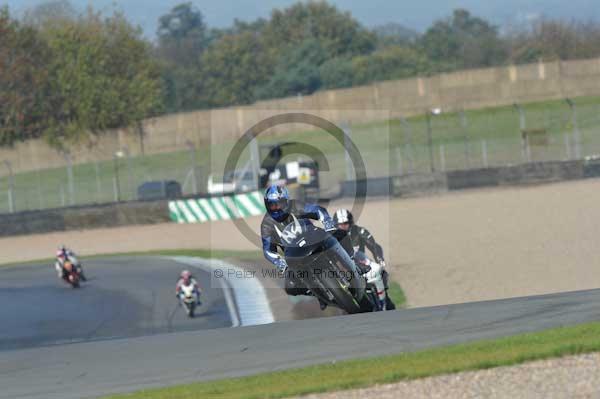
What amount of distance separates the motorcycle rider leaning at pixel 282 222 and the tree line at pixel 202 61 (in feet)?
144

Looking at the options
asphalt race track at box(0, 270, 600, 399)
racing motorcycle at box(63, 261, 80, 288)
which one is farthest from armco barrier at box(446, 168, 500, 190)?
asphalt race track at box(0, 270, 600, 399)

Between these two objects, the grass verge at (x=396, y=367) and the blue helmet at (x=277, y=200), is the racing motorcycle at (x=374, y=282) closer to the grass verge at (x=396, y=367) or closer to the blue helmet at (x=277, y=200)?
the blue helmet at (x=277, y=200)

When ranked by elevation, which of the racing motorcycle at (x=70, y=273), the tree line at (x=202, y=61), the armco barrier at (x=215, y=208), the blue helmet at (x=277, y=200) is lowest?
the racing motorcycle at (x=70, y=273)

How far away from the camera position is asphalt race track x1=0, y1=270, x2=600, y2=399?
26.9 ft

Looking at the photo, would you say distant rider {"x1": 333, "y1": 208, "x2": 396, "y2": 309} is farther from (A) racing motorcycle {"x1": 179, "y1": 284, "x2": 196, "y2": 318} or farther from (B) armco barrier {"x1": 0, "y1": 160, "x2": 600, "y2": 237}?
(B) armco barrier {"x1": 0, "y1": 160, "x2": 600, "y2": 237}

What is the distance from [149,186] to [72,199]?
2771 mm

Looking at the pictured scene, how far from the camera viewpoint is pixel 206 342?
9578 millimetres

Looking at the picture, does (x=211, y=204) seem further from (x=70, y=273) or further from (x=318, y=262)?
(x=318, y=262)

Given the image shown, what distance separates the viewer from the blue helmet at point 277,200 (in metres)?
10.2

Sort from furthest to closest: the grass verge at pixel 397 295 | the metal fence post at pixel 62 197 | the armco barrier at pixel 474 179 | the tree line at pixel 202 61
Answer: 1. the tree line at pixel 202 61
2. the metal fence post at pixel 62 197
3. the armco barrier at pixel 474 179
4. the grass verge at pixel 397 295

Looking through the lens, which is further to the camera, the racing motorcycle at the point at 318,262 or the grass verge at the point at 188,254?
the grass verge at the point at 188,254

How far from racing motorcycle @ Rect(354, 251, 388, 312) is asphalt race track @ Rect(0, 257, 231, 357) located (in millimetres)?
2675

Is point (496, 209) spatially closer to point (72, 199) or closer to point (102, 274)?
point (102, 274)

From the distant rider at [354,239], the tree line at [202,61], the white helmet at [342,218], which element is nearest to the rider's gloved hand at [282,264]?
the distant rider at [354,239]
